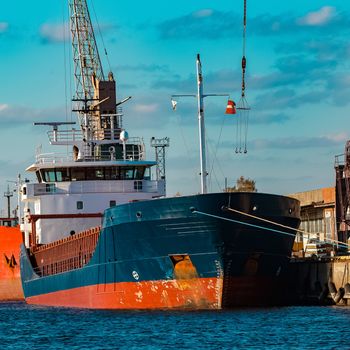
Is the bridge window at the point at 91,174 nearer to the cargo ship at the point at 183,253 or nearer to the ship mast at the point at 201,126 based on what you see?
the cargo ship at the point at 183,253

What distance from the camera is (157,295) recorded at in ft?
154

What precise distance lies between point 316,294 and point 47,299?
1387 centimetres

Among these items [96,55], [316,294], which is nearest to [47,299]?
[316,294]

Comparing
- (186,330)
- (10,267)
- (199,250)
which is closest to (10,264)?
(10,267)

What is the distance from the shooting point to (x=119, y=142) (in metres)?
63.8

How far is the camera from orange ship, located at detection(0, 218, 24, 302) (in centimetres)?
6956

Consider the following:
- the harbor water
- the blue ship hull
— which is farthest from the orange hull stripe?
the blue ship hull

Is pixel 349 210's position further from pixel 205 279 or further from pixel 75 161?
pixel 205 279

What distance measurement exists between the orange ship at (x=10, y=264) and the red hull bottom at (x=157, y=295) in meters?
17.9

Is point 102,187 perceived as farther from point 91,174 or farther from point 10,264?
point 10,264

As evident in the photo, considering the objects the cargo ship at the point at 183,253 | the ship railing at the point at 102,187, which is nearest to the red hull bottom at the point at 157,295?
the cargo ship at the point at 183,253

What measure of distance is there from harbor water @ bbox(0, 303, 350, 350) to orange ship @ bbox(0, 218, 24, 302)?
20.3 metres

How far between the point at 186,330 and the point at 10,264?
3287 centimetres

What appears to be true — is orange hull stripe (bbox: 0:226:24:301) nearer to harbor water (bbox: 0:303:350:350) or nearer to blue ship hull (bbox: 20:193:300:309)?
harbor water (bbox: 0:303:350:350)
